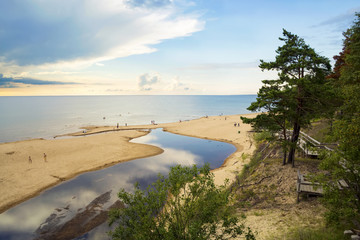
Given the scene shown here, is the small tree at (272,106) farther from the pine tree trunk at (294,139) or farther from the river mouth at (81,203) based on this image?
the river mouth at (81,203)

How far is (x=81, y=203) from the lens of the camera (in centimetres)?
2367

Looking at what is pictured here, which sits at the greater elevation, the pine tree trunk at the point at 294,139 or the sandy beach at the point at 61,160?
the pine tree trunk at the point at 294,139

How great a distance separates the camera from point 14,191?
2605 centimetres

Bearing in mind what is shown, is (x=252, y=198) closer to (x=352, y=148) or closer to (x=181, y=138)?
(x=352, y=148)

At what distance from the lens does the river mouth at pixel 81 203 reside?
1919 centimetres

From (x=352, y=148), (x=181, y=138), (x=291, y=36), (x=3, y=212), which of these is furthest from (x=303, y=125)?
(x=181, y=138)

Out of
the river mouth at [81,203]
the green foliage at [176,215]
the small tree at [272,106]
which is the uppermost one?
the small tree at [272,106]

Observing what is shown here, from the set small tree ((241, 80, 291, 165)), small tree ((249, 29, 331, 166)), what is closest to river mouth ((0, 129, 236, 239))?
small tree ((241, 80, 291, 165))

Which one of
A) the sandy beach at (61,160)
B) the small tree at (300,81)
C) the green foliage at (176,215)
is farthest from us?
the sandy beach at (61,160)

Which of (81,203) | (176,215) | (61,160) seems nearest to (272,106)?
(176,215)

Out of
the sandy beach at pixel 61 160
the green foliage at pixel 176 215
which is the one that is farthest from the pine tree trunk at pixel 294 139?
the green foliage at pixel 176 215

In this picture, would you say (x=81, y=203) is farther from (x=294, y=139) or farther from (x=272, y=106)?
(x=294, y=139)

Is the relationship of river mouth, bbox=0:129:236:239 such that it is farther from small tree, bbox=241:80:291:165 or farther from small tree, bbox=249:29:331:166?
small tree, bbox=249:29:331:166

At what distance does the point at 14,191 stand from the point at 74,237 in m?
14.7
